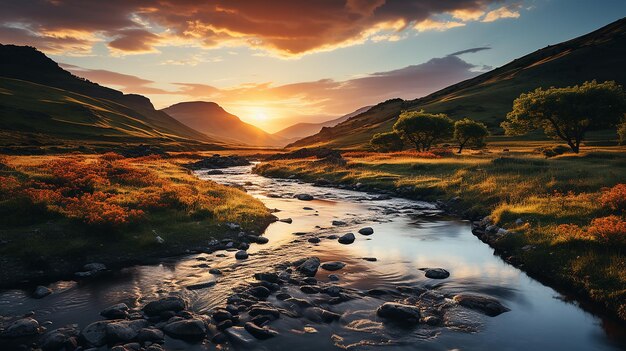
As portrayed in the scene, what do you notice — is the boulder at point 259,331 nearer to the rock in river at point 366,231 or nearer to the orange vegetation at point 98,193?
the orange vegetation at point 98,193

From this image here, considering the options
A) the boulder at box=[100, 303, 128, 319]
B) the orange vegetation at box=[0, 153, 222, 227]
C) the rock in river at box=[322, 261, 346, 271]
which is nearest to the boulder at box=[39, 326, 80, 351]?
the boulder at box=[100, 303, 128, 319]

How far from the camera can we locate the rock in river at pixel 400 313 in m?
13.5

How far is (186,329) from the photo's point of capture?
12484mm

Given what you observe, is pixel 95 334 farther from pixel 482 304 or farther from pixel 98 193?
pixel 98 193

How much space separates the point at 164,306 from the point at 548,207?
23.8 metres

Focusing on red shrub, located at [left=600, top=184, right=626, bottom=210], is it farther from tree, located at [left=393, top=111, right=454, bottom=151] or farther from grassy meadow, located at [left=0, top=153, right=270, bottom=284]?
tree, located at [left=393, top=111, right=454, bottom=151]

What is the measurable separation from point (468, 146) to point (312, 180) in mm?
48569

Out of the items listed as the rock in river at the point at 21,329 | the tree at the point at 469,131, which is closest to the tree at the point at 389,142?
the tree at the point at 469,131

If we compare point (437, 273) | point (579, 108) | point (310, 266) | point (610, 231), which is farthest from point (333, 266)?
point (579, 108)

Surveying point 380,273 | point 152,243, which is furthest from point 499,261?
point 152,243

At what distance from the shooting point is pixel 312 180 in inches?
2425

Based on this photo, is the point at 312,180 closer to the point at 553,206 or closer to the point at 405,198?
the point at 405,198

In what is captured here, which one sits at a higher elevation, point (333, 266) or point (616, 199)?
point (616, 199)

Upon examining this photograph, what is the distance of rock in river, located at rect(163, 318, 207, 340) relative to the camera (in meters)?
12.3
